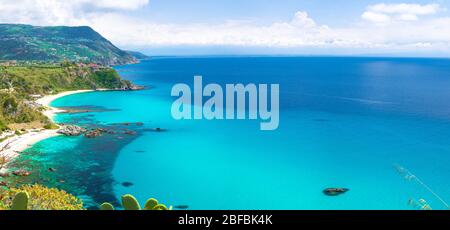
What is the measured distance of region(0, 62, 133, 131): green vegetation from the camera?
8388cm

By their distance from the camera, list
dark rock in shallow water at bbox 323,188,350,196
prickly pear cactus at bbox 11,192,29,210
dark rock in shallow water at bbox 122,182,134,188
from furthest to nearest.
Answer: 1. dark rock in shallow water at bbox 122,182,134,188
2. dark rock in shallow water at bbox 323,188,350,196
3. prickly pear cactus at bbox 11,192,29,210

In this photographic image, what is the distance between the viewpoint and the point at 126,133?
79500 millimetres

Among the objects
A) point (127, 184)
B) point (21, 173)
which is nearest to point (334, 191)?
point (127, 184)

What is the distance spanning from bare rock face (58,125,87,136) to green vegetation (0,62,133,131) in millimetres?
4012

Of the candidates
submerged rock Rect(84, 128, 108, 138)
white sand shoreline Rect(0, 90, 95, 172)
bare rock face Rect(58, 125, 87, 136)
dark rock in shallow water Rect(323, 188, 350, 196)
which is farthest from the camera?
bare rock face Rect(58, 125, 87, 136)

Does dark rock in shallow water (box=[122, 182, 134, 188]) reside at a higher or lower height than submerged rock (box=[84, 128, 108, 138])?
lower

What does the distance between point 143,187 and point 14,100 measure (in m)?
51.1

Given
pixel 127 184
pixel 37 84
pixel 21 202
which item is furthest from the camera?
pixel 37 84

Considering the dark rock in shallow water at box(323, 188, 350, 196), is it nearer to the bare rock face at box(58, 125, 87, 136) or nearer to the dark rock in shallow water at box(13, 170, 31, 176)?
the dark rock in shallow water at box(13, 170, 31, 176)

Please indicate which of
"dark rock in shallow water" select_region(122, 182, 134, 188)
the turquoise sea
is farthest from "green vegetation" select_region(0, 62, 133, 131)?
"dark rock in shallow water" select_region(122, 182, 134, 188)

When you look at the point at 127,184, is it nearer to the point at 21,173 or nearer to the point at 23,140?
the point at 21,173

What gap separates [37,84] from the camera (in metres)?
137

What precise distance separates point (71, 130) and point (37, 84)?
229 ft
